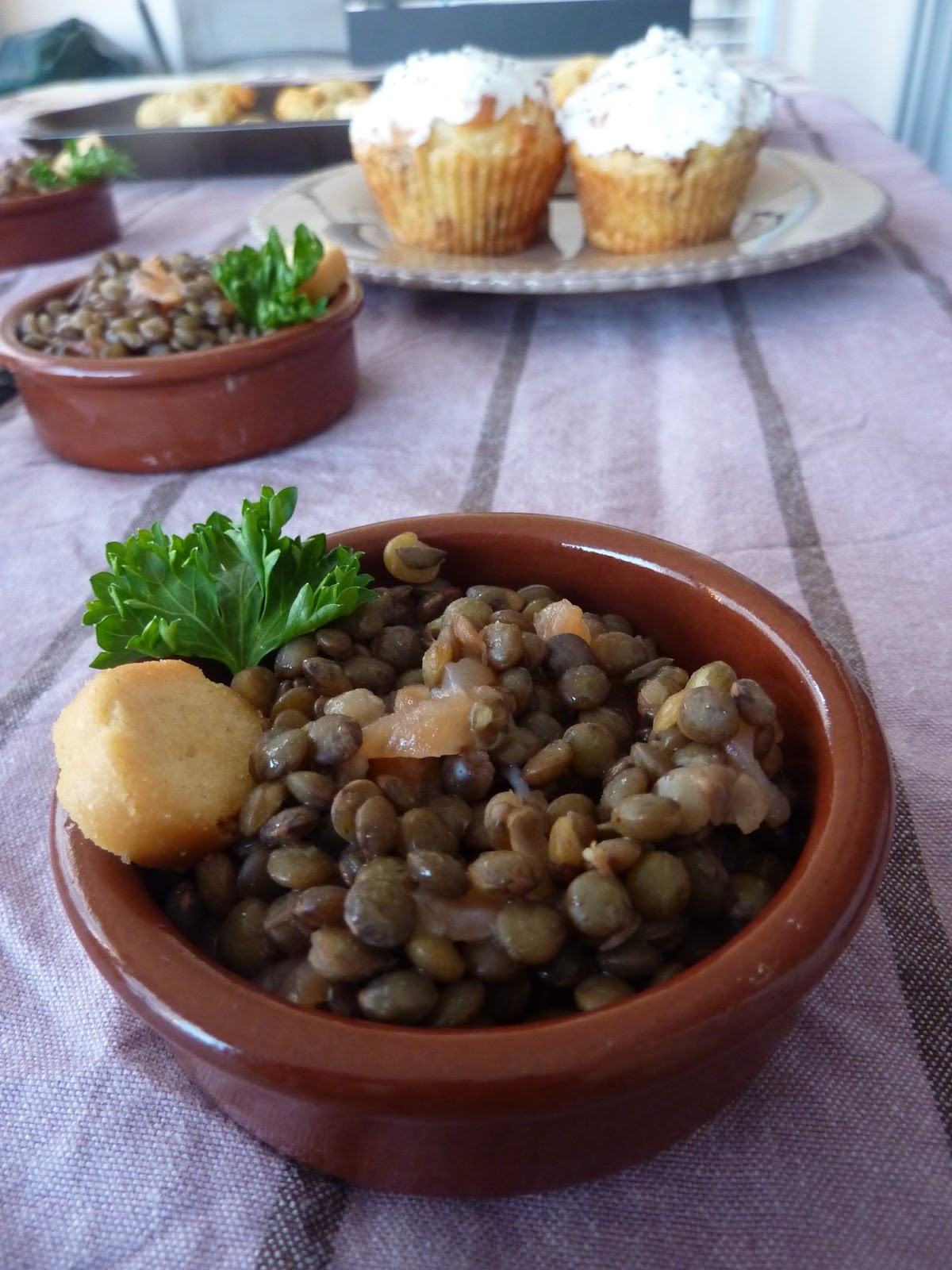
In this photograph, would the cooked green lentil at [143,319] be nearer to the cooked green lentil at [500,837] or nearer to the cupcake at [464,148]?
the cupcake at [464,148]

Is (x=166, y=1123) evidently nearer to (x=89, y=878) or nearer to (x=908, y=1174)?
(x=89, y=878)

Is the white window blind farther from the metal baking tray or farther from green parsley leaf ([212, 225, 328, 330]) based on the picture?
green parsley leaf ([212, 225, 328, 330])

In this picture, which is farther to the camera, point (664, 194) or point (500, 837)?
point (664, 194)

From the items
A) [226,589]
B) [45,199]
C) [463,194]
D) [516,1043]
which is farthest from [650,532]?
[45,199]

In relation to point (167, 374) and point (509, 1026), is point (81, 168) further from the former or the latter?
point (509, 1026)

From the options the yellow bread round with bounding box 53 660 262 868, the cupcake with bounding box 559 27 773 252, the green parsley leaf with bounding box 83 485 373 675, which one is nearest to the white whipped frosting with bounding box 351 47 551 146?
the cupcake with bounding box 559 27 773 252
